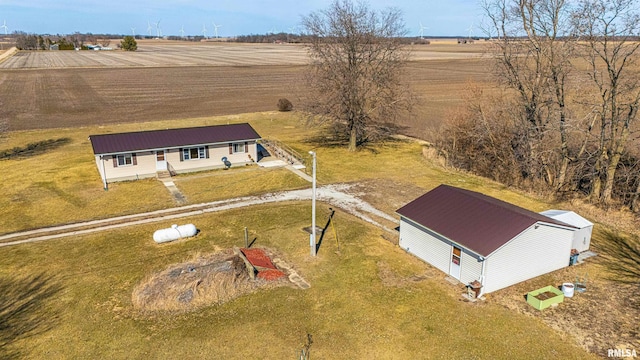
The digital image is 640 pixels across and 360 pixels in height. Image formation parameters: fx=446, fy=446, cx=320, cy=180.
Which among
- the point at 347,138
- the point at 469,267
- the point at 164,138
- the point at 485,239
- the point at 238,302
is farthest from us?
the point at 347,138

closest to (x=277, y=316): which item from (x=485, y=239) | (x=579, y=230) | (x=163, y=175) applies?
(x=485, y=239)

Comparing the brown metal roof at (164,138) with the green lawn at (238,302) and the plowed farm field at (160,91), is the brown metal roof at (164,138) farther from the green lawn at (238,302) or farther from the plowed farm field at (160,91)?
the plowed farm field at (160,91)

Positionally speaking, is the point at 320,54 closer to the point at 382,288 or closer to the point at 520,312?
the point at 382,288

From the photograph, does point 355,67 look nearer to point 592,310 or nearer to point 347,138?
point 347,138

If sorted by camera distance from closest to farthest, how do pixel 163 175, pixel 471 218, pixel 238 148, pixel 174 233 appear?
pixel 471 218, pixel 174 233, pixel 163 175, pixel 238 148

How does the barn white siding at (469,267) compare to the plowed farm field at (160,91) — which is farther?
the plowed farm field at (160,91)

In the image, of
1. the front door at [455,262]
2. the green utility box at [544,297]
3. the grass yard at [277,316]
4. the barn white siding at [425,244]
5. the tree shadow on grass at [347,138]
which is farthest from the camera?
the tree shadow on grass at [347,138]

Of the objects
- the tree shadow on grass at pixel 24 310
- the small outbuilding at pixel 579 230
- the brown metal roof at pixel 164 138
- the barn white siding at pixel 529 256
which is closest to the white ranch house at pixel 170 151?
the brown metal roof at pixel 164 138
